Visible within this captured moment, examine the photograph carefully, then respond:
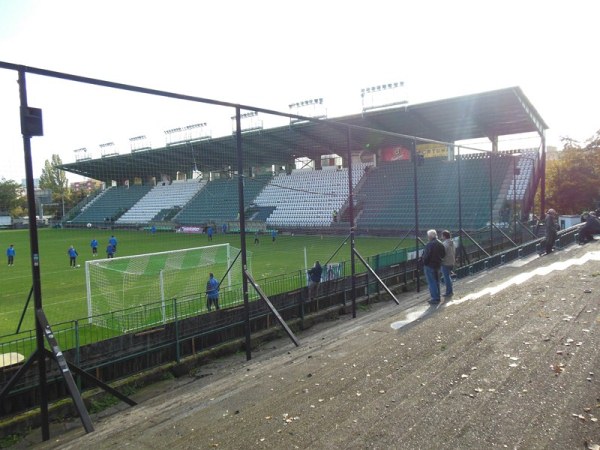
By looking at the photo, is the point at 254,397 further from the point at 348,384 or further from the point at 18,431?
the point at 18,431

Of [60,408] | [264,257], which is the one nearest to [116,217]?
[264,257]

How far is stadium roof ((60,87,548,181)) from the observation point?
496 inches

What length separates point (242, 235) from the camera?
7816 millimetres

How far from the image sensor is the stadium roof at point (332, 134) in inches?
496

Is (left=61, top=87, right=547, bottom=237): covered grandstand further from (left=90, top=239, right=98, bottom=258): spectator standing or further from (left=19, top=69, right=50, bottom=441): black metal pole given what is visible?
(left=19, top=69, right=50, bottom=441): black metal pole

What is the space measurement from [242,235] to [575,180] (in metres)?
37.8

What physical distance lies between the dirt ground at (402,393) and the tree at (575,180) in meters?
33.0

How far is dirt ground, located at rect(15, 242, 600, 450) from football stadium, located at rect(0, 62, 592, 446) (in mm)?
950

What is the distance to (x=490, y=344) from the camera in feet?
22.5

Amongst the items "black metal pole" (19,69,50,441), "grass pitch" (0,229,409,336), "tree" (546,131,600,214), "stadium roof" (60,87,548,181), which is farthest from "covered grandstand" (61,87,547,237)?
"black metal pole" (19,69,50,441)

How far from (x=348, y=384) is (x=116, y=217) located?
31.3 metres

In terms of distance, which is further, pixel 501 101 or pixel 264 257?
pixel 501 101

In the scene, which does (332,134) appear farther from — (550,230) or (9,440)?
(9,440)

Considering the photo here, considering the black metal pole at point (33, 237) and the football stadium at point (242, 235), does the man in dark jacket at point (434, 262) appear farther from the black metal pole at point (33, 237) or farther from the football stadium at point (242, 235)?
the black metal pole at point (33, 237)
